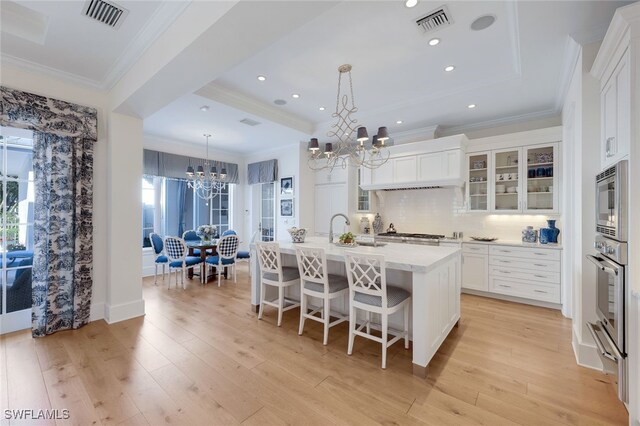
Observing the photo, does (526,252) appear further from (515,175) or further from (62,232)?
(62,232)

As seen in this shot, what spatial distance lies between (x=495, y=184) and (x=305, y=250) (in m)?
3.46

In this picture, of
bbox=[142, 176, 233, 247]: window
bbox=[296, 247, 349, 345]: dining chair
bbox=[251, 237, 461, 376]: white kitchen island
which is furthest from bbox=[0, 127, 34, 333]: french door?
bbox=[296, 247, 349, 345]: dining chair

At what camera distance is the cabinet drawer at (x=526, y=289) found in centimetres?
373

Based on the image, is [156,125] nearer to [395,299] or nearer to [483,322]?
[395,299]

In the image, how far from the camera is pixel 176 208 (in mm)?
6652

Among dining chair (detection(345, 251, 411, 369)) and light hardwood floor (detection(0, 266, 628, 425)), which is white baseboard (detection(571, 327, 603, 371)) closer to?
light hardwood floor (detection(0, 266, 628, 425))

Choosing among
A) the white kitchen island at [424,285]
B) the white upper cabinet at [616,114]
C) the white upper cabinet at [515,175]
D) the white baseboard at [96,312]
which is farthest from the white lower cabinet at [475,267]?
the white baseboard at [96,312]

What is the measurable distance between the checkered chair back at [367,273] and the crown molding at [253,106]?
9.16 feet

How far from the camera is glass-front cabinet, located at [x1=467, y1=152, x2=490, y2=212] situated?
4.52m

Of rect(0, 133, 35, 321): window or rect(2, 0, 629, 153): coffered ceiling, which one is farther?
rect(0, 133, 35, 321): window

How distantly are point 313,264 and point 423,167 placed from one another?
9.73 feet

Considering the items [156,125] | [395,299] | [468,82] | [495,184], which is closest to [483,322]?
[395,299]

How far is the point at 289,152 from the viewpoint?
6.17 m

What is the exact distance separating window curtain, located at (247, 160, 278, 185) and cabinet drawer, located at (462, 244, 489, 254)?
4.13 metres
